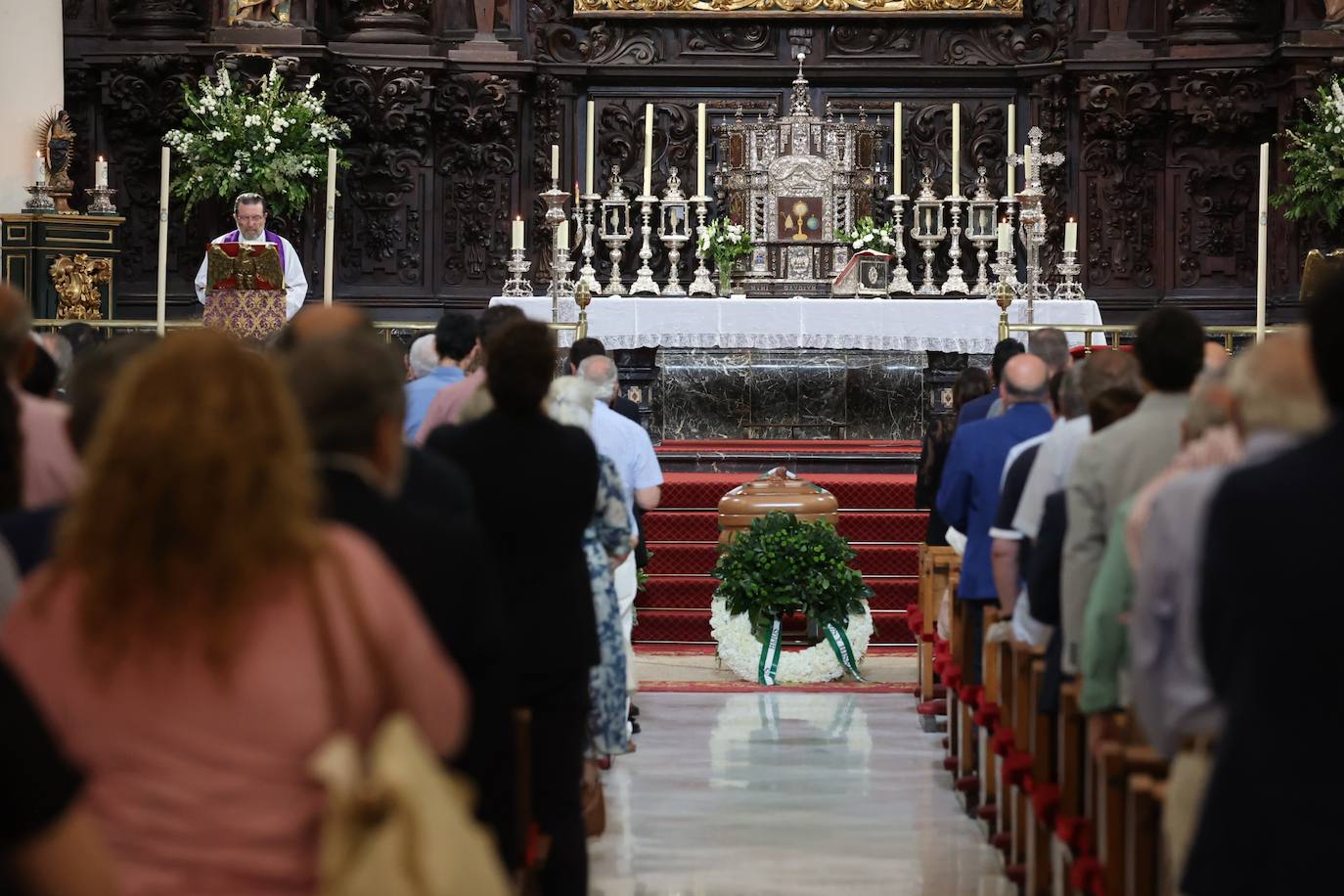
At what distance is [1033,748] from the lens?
654 cm

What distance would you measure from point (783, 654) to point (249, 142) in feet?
20.6

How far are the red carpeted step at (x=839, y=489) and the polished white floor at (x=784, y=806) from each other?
264 cm

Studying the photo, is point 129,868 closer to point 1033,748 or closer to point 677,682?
point 1033,748

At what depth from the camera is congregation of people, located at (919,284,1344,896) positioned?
3121 millimetres

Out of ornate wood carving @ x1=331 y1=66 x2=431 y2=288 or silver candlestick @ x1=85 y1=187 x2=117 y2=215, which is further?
ornate wood carving @ x1=331 y1=66 x2=431 y2=288

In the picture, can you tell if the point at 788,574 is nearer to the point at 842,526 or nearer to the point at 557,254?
the point at 842,526

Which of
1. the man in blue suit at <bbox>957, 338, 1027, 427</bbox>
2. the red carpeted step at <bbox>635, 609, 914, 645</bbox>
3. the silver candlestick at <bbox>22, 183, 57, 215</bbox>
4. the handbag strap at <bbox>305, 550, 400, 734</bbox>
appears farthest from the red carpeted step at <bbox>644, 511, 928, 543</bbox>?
the handbag strap at <bbox>305, 550, 400, 734</bbox>

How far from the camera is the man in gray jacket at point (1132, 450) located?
539 cm

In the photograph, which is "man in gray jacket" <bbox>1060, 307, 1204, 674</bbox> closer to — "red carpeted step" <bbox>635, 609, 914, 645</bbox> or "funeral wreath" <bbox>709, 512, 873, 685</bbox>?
"funeral wreath" <bbox>709, 512, 873, 685</bbox>

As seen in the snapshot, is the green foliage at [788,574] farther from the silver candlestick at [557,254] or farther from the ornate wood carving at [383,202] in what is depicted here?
the ornate wood carving at [383,202]

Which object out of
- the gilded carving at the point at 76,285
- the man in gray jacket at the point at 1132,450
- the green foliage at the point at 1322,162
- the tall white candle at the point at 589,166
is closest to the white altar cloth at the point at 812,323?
the green foliage at the point at 1322,162

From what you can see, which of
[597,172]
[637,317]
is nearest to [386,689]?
[637,317]

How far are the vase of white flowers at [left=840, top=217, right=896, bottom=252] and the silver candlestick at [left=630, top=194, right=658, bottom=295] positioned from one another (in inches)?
58.4

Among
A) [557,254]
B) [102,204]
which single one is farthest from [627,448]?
[102,204]
